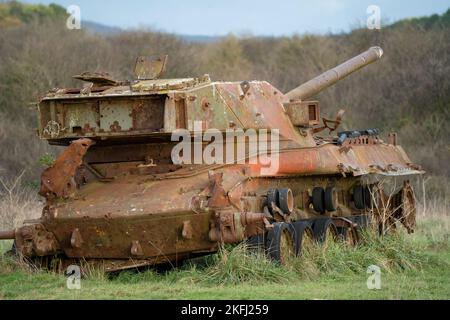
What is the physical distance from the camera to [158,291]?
38.0 ft

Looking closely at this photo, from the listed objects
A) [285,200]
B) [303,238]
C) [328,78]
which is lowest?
[303,238]

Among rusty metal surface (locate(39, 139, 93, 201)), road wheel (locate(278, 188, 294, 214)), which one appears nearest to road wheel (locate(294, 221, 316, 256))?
road wheel (locate(278, 188, 294, 214))

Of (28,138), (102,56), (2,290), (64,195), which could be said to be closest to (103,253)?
(64,195)

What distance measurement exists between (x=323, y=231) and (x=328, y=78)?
12.7ft

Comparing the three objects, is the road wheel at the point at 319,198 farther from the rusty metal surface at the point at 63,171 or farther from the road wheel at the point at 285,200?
the rusty metal surface at the point at 63,171

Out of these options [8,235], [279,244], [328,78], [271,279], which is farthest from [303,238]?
[328,78]

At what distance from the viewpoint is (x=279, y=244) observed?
12922 mm

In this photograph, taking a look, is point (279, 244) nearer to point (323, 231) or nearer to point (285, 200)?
point (285, 200)

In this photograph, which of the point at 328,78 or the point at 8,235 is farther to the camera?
the point at 328,78

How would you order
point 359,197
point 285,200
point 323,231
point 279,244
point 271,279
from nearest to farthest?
point 271,279 → point 279,244 → point 285,200 → point 323,231 → point 359,197

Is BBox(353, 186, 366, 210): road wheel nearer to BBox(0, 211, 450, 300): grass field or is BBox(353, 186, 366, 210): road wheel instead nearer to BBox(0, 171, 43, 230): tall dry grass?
BBox(0, 211, 450, 300): grass field

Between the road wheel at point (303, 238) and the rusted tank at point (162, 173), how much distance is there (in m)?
0.02

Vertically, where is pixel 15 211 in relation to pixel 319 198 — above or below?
below

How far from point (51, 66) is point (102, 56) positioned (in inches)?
117
